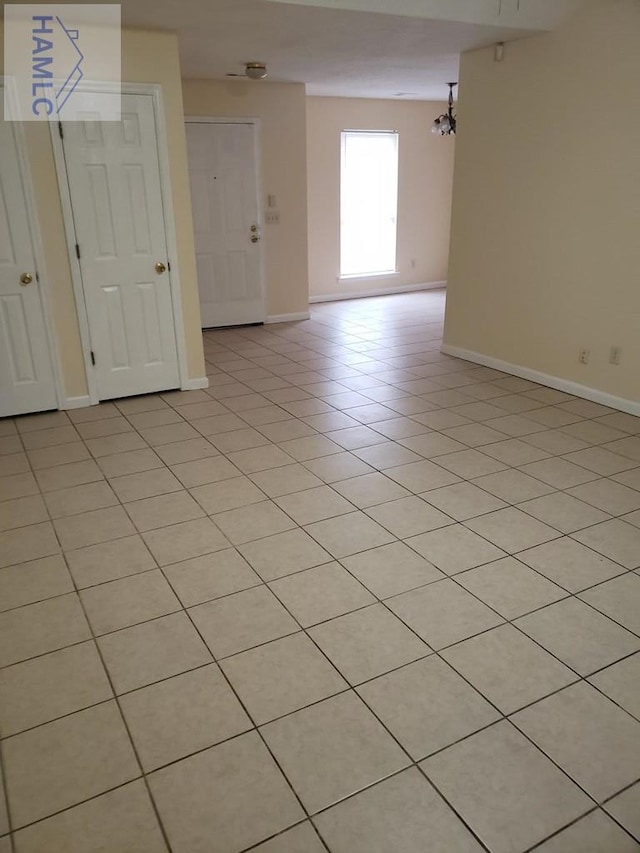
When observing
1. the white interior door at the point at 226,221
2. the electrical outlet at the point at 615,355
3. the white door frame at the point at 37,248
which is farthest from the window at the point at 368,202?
the white door frame at the point at 37,248

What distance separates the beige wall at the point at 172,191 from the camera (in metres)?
3.93

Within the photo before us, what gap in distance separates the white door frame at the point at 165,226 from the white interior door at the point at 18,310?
23cm

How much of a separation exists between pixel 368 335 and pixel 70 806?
→ 17.4ft

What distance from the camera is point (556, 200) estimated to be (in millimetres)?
4457

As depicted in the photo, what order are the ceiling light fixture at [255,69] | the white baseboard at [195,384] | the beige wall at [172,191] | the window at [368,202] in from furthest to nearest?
the window at [368,202]
the ceiling light fixture at [255,69]
the white baseboard at [195,384]
the beige wall at [172,191]

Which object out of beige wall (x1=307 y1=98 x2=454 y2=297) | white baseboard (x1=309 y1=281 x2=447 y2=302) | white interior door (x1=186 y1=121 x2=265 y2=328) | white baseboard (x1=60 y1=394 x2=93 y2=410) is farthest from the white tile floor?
beige wall (x1=307 y1=98 x2=454 y2=297)

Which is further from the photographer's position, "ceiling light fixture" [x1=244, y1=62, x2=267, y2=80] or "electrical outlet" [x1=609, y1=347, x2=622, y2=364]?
"ceiling light fixture" [x1=244, y1=62, x2=267, y2=80]

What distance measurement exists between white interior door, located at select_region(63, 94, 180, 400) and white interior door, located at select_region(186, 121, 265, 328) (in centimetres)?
214

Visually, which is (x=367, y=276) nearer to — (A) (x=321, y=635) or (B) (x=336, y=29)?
(B) (x=336, y=29)

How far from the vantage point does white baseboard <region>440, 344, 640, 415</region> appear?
14.0 feet

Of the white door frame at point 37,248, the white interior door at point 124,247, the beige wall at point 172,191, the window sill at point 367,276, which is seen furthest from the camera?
the window sill at point 367,276

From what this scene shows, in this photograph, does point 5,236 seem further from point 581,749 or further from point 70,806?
point 581,749

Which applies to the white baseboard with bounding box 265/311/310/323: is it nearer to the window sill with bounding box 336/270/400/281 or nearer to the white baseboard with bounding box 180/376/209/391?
A: the window sill with bounding box 336/270/400/281

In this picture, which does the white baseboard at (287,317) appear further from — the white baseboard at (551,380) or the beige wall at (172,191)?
the beige wall at (172,191)
